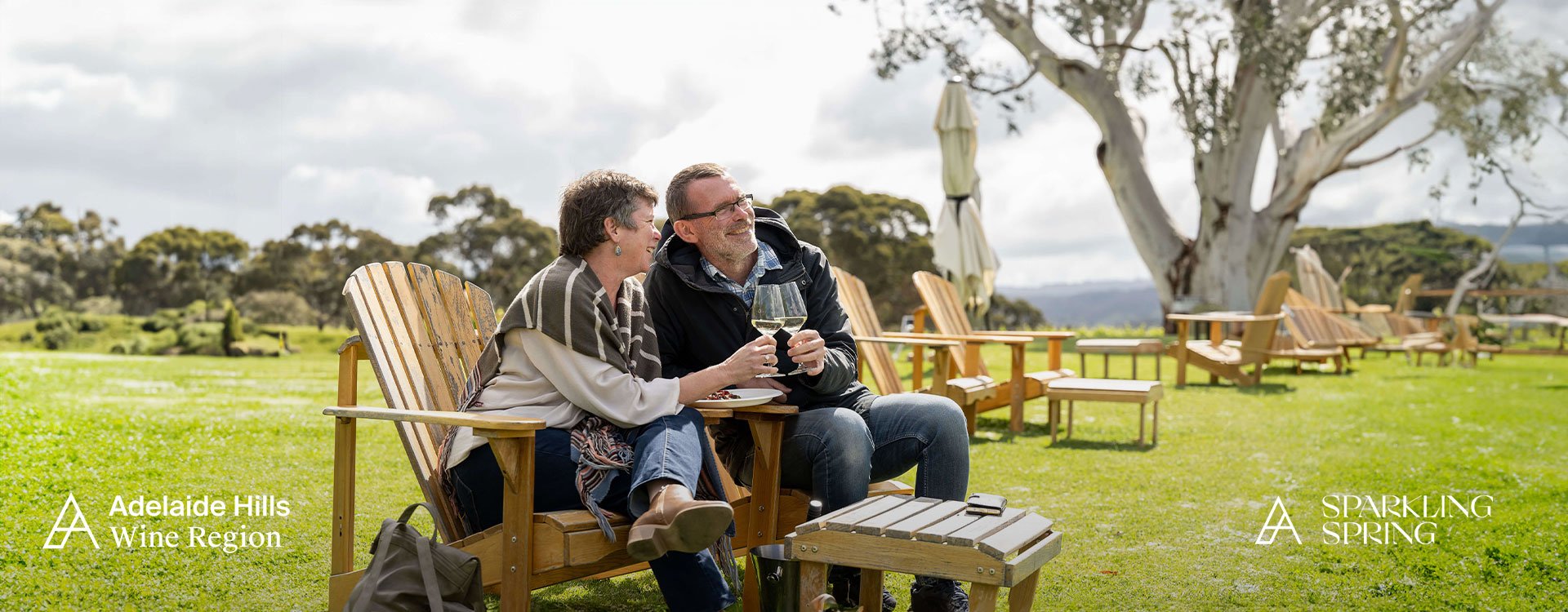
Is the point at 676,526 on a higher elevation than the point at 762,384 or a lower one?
lower

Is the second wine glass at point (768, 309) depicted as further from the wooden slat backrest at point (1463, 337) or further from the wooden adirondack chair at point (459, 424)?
the wooden slat backrest at point (1463, 337)

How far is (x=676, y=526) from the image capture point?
7.77ft

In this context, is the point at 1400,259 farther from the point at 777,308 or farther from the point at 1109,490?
the point at 777,308

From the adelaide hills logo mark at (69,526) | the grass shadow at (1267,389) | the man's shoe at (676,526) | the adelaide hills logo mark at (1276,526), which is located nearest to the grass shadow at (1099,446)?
the adelaide hills logo mark at (1276,526)

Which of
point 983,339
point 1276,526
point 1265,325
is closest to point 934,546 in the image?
point 1276,526

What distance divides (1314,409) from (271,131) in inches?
1252

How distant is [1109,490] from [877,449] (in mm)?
2260

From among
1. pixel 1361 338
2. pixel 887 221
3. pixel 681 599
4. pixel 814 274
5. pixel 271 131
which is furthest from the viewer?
pixel 271 131

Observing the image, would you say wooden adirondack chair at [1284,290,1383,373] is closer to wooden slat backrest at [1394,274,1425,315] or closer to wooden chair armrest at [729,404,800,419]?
wooden slat backrest at [1394,274,1425,315]

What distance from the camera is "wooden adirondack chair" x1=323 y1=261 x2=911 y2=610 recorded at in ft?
8.20

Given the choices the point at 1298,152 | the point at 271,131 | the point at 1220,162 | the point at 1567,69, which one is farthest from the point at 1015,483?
the point at 271,131

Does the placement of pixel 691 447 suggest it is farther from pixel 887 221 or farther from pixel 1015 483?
pixel 887 221

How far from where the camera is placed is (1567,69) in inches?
882

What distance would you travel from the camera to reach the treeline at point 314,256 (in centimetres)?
2783
